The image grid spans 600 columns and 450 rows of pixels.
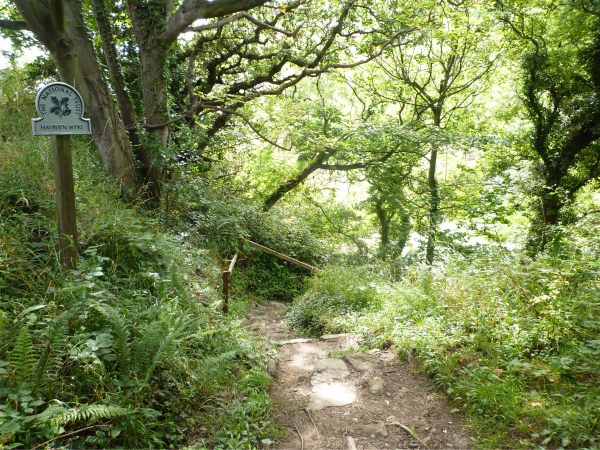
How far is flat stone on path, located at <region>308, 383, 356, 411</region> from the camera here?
13.8 ft

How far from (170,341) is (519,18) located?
588 inches

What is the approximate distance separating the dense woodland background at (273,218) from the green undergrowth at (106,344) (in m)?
0.02

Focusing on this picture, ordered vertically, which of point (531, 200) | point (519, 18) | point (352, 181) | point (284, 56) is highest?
point (519, 18)

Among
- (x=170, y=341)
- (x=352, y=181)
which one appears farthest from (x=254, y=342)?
(x=352, y=181)

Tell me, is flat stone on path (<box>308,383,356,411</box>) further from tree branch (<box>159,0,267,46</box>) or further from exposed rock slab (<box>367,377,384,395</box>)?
tree branch (<box>159,0,267,46</box>)

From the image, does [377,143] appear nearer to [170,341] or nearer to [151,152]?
[151,152]

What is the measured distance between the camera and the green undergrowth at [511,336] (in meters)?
3.20

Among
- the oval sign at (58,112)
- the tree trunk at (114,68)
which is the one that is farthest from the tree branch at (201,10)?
the oval sign at (58,112)

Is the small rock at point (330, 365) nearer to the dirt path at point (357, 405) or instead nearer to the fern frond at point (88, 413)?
the dirt path at point (357, 405)

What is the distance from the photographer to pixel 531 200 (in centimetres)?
1314

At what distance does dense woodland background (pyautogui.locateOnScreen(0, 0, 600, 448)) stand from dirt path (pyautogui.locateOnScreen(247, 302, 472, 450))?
0.27 m

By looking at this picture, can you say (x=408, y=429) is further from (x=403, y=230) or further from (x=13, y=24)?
(x=403, y=230)

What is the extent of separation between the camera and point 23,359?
8.48 feet

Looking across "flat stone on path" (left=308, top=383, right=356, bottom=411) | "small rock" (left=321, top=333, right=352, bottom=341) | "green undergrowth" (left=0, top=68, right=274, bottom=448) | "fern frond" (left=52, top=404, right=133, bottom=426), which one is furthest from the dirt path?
"fern frond" (left=52, top=404, right=133, bottom=426)
